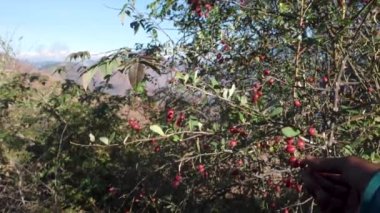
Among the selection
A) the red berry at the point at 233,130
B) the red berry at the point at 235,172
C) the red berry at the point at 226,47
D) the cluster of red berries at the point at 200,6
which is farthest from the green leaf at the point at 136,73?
the red berry at the point at 226,47

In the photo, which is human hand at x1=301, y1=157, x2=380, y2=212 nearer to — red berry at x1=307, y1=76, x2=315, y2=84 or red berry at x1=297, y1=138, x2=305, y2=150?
red berry at x1=297, y1=138, x2=305, y2=150

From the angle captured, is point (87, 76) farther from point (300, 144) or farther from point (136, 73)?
point (300, 144)

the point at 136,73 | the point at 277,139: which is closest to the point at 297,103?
the point at 277,139

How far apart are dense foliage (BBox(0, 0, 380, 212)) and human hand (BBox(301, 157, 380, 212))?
653 mm

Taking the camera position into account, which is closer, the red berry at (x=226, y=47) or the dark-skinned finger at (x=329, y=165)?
the dark-skinned finger at (x=329, y=165)

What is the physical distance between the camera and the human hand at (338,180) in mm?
509

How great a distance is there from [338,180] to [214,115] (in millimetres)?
2931

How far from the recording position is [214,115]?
138 inches

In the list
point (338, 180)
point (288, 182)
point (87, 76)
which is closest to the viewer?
point (338, 180)

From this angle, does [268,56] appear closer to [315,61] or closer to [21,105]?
[315,61]

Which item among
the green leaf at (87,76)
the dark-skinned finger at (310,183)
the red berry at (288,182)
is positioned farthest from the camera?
the red berry at (288,182)

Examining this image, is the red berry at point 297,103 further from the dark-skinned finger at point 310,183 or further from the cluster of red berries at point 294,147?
the dark-skinned finger at point 310,183

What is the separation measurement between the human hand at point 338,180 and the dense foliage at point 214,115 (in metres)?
0.65

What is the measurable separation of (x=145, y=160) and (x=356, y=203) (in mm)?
4393
